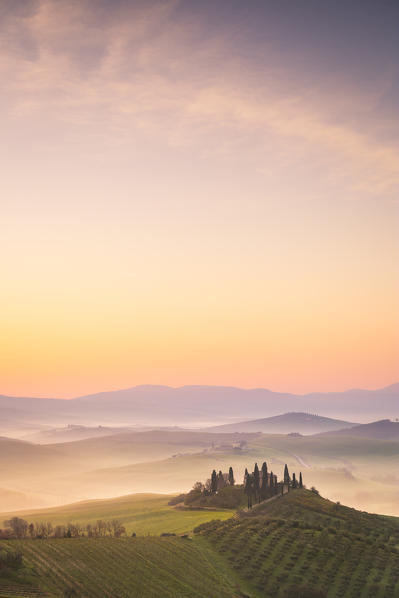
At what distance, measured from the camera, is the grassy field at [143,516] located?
394 ft

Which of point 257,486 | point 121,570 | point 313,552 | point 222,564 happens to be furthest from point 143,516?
point 121,570

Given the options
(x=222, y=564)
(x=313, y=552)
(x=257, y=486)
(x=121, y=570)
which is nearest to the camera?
→ (x=121, y=570)

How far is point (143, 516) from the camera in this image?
491 feet

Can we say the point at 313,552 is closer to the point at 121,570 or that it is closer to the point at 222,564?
the point at 222,564

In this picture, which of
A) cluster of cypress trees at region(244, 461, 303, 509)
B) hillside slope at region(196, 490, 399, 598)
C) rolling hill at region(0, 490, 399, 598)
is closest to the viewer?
rolling hill at region(0, 490, 399, 598)

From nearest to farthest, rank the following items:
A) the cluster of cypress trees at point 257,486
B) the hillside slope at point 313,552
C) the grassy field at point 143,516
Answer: the hillside slope at point 313,552, the grassy field at point 143,516, the cluster of cypress trees at point 257,486

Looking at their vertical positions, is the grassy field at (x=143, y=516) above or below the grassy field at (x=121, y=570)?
below

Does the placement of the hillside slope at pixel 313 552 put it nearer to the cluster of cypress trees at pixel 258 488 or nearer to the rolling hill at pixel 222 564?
Answer: the rolling hill at pixel 222 564

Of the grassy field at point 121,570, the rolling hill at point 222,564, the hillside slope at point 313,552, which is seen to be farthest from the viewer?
the hillside slope at point 313,552

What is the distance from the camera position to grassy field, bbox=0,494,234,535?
120062 mm

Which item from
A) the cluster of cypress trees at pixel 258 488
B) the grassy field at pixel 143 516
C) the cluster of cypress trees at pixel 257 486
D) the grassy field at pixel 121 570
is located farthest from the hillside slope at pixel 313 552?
the cluster of cypress trees at pixel 257 486

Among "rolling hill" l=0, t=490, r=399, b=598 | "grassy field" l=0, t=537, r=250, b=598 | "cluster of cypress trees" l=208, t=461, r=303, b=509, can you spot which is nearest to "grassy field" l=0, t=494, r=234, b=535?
"cluster of cypress trees" l=208, t=461, r=303, b=509

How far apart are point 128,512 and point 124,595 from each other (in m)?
109

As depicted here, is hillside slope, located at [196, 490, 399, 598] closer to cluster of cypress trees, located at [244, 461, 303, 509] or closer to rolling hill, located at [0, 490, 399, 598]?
rolling hill, located at [0, 490, 399, 598]
